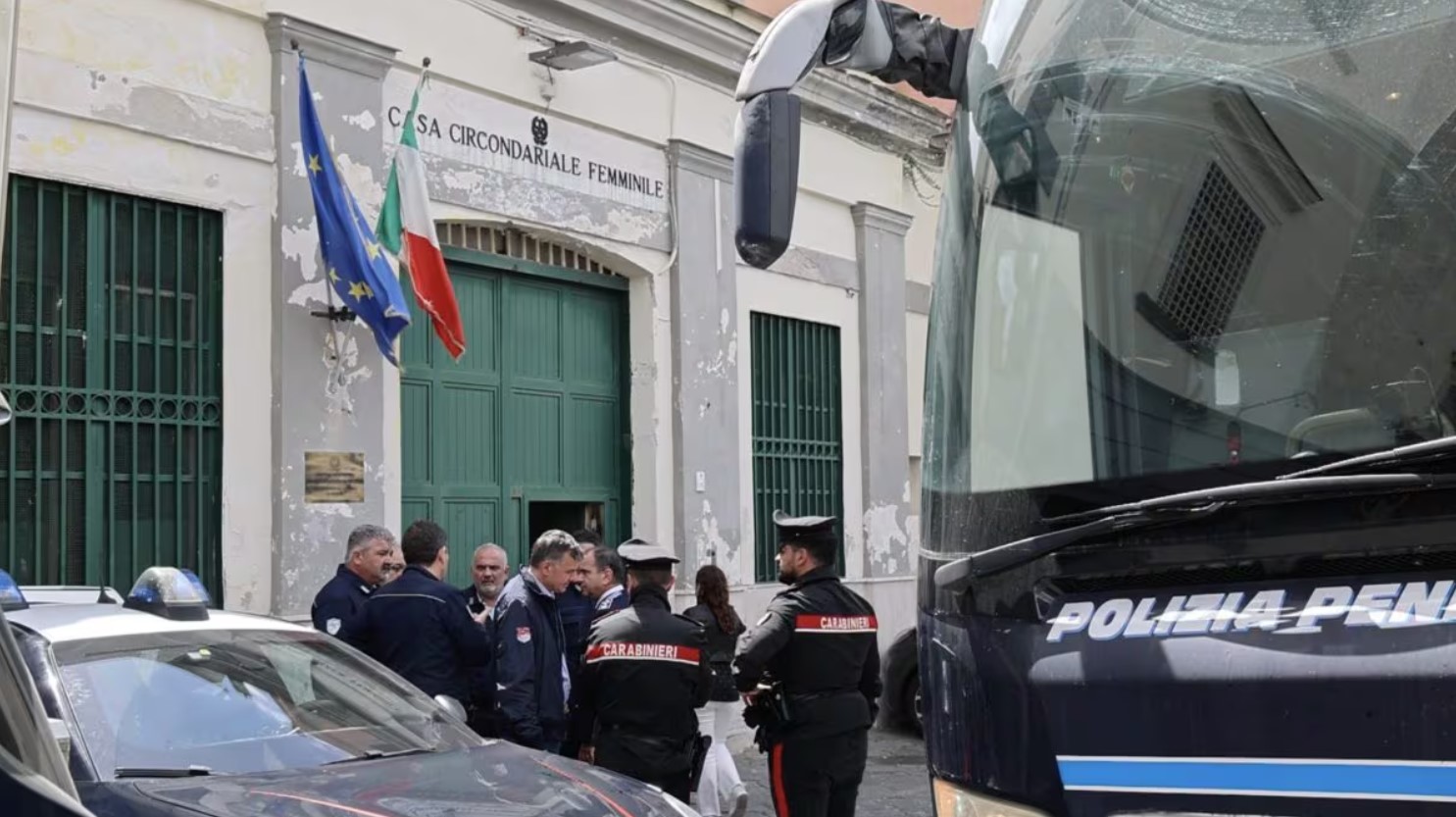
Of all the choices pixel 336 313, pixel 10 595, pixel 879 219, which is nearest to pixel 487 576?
pixel 336 313

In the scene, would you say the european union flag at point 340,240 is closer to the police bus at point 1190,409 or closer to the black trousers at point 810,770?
the black trousers at point 810,770

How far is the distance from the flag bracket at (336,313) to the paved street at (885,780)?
3901 mm

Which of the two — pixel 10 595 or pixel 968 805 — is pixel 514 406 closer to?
pixel 10 595

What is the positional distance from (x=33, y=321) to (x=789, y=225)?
561cm

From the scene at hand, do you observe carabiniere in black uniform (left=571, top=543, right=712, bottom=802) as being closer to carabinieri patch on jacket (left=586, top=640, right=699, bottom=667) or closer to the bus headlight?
carabinieri patch on jacket (left=586, top=640, right=699, bottom=667)

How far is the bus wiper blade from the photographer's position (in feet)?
8.91

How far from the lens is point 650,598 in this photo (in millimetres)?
6891

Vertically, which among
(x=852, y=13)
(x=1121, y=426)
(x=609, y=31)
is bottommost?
(x=1121, y=426)

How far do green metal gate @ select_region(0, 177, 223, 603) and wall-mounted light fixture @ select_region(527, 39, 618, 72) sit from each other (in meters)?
3.00

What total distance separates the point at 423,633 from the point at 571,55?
17.2 feet

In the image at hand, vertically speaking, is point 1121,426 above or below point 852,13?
below

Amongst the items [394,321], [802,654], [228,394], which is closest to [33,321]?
[228,394]

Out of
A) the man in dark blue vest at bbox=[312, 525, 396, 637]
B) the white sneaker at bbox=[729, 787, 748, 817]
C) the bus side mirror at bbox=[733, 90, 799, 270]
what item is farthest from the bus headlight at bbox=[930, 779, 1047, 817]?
the man in dark blue vest at bbox=[312, 525, 396, 637]

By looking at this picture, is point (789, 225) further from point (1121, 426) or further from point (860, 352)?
point (860, 352)
